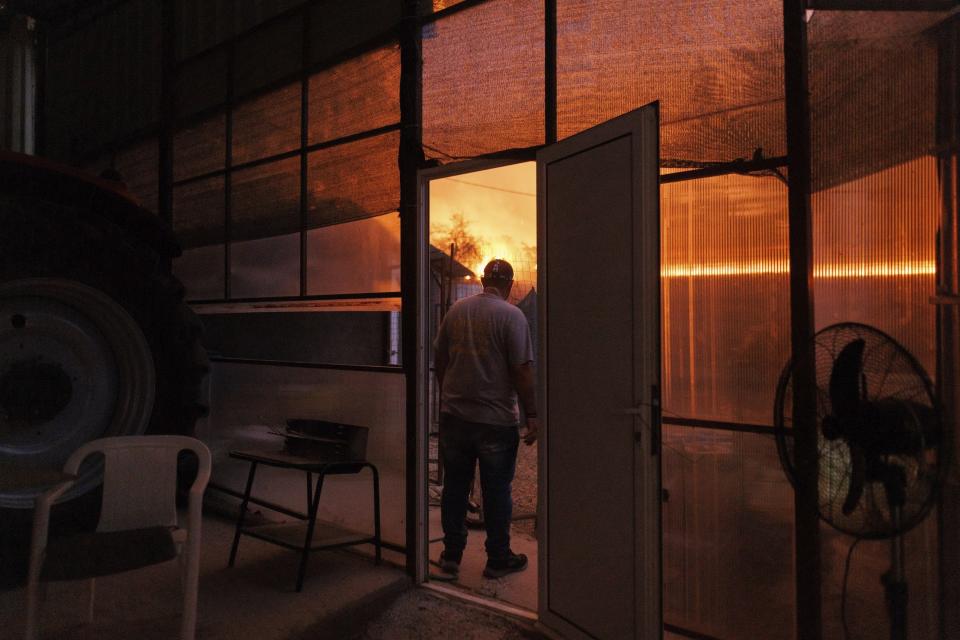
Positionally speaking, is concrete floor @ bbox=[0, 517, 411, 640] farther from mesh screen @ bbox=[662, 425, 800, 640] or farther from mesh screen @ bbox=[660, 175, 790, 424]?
mesh screen @ bbox=[660, 175, 790, 424]

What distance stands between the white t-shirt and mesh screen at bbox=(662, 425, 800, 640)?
1101 mm

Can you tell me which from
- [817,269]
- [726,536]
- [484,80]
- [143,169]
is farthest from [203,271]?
[817,269]

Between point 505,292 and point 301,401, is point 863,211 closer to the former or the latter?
point 505,292

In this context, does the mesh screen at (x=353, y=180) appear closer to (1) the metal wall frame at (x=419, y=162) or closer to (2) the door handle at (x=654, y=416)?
(1) the metal wall frame at (x=419, y=162)

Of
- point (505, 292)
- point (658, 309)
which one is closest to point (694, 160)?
point (658, 309)

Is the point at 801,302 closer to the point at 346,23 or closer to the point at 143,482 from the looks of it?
the point at 143,482

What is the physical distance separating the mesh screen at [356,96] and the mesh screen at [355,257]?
1.83 ft

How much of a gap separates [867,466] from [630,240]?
3.52 ft

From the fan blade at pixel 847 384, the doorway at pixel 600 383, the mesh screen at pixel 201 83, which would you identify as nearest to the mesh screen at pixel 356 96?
the mesh screen at pixel 201 83

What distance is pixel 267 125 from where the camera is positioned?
4.45 m

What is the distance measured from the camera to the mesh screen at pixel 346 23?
12.4 ft

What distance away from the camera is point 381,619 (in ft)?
10.4

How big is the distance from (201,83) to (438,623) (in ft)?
13.2

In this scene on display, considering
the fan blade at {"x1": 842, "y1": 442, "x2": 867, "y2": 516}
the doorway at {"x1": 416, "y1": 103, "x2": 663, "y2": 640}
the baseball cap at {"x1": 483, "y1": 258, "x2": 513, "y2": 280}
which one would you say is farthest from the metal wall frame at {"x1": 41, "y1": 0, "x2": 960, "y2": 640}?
the baseball cap at {"x1": 483, "y1": 258, "x2": 513, "y2": 280}
